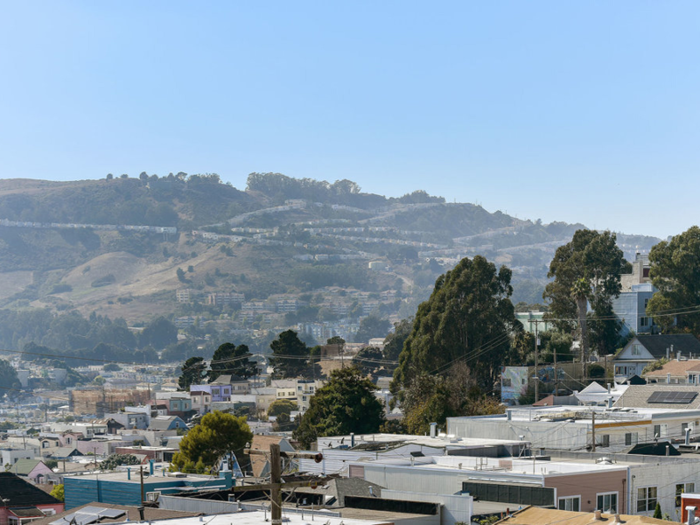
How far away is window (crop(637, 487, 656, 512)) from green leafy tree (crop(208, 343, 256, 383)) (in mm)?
92439

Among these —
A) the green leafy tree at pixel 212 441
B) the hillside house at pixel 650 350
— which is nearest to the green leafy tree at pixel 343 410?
the green leafy tree at pixel 212 441

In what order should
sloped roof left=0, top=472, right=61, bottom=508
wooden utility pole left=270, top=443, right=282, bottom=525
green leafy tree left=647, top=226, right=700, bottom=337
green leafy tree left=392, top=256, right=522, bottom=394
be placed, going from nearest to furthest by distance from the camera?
1. wooden utility pole left=270, top=443, right=282, bottom=525
2. sloped roof left=0, top=472, right=61, bottom=508
3. green leafy tree left=392, top=256, right=522, bottom=394
4. green leafy tree left=647, top=226, right=700, bottom=337

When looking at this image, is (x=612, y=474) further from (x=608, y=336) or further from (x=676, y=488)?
(x=608, y=336)

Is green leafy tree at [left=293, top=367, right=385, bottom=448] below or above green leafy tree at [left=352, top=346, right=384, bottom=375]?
above

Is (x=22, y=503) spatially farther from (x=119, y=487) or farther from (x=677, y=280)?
(x=677, y=280)

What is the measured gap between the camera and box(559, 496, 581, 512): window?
27.0m

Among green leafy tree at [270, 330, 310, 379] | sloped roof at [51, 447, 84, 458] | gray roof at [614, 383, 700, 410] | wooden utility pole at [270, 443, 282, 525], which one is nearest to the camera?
wooden utility pole at [270, 443, 282, 525]

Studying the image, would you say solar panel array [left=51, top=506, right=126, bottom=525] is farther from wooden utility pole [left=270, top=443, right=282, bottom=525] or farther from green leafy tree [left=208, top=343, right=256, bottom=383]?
green leafy tree [left=208, top=343, right=256, bottom=383]

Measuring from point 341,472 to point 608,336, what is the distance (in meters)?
60.3

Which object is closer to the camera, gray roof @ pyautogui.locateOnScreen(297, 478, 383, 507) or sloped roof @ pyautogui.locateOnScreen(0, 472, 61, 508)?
gray roof @ pyautogui.locateOnScreen(297, 478, 383, 507)

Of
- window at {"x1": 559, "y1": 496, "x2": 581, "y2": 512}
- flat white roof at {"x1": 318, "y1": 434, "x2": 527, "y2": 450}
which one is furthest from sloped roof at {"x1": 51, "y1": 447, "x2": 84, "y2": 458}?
window at {"x1": 559, "y1": 496, "x2": 581, "y2": 512}

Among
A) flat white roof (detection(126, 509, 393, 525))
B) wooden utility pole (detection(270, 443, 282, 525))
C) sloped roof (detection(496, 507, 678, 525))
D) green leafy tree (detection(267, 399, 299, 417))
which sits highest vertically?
wooden utility pole (detection(270, 443, 282, 525))

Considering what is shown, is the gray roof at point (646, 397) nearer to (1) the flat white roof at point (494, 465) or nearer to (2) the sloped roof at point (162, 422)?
(1) the flat white roof at point (494, 465)

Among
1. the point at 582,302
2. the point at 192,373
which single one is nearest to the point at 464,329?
the point at 582,302
